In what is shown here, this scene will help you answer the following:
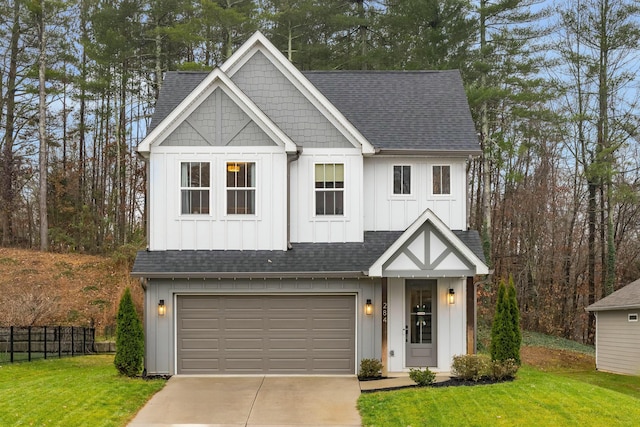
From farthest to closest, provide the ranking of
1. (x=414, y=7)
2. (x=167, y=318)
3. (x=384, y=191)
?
(x=414, y=7) < (x=384, y=191) < (x=167, y=318)

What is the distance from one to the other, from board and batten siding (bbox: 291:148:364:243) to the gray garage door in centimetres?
156

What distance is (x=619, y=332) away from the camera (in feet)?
72.8

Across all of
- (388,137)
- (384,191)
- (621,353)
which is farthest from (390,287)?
(621,353)

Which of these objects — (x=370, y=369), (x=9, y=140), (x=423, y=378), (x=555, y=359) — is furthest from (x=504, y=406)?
(x=9, y=140)

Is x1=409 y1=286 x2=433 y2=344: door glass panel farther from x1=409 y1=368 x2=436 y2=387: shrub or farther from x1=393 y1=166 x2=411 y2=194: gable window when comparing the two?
x1=393 y1=166 x2=411 y2=194: gable window

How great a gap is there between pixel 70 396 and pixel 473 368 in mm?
8043

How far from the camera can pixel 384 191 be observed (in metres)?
17.1

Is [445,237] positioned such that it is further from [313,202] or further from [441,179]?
[313,202]

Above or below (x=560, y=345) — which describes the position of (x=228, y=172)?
above

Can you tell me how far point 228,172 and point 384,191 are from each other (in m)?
3.94

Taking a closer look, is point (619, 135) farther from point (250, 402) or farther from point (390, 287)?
point (250, 402)

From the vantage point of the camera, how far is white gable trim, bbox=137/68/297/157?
52.9ft

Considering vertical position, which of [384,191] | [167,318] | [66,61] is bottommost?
[167,318]

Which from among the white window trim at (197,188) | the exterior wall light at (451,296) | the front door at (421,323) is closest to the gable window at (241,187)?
the white window trim at (197,188)
